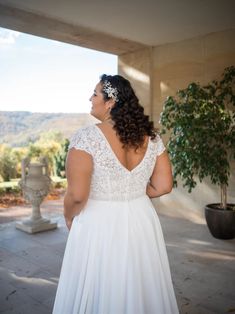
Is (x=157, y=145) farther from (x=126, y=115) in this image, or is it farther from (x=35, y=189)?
(x=35, y=189)

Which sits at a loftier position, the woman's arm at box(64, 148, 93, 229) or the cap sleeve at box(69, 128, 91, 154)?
the cap sleeve at box(69, 128, 91, 154)

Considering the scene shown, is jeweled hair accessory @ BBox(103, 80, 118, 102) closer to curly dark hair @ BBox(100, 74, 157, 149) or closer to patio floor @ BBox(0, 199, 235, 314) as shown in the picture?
curly dark hair @ BBox(100, 74, 157, 149)

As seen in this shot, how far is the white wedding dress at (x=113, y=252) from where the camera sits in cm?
153

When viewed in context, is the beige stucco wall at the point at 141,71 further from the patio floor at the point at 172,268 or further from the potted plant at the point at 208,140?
the patio floor at the point at 172,268

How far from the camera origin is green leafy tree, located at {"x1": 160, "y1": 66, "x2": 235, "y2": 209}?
3.70 metres

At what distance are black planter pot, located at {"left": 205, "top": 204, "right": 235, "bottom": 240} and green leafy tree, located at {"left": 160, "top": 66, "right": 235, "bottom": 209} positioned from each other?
125mm

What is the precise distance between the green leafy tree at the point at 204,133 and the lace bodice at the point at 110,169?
7.25 feet

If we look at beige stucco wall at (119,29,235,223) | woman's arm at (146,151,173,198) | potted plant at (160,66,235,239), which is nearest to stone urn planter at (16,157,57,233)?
potted plant at (160,66,235,239)

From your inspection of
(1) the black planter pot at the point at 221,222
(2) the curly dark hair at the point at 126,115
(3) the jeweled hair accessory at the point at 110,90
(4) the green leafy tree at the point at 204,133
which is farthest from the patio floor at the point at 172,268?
(3) the jeweled hair accessory at the point at 110,90

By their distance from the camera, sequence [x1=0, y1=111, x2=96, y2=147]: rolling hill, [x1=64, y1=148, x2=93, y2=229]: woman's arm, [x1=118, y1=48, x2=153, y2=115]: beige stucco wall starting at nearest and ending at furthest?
[x1=64, y1=148, x2=93, y2=229]: woman's arm < [x1=118, y1=48, x2=153, y2=115]: beige stucco wall < [x1=0, y1=111, x2=96, y2=147]: rolling hill

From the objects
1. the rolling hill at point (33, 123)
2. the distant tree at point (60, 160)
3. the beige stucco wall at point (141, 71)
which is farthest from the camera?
the rolling hill at point (33, 123)

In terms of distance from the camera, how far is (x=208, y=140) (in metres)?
3.80

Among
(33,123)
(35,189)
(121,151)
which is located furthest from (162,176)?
(33,123)

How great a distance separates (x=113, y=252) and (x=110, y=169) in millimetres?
410
